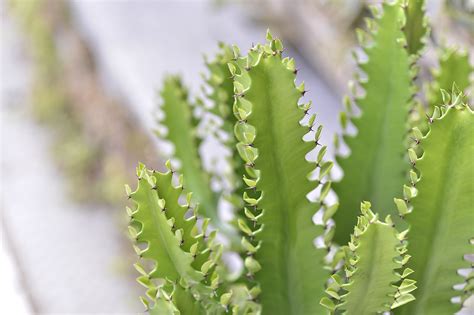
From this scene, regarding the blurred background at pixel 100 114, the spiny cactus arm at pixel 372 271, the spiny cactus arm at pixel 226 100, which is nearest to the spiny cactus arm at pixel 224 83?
the spiny cactus arm at pixel 226 100

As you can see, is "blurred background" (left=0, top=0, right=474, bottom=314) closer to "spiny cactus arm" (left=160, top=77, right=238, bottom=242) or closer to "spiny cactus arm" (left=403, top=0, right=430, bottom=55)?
"spiny cactus arm" (left=160, top=77, right=238, bottom=242)

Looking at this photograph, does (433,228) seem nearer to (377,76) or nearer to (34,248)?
(377,76)

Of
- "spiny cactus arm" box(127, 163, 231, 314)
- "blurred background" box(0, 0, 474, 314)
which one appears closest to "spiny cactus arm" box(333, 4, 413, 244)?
"spiny cactus arm" box(127, 163, 231, 314)

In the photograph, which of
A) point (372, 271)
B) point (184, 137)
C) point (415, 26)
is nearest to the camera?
point (372, 271)

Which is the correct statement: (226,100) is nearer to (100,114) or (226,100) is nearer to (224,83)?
(224,83)

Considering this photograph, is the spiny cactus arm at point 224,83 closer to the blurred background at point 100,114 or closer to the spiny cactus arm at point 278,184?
the spiny cactus arm at point 278,184

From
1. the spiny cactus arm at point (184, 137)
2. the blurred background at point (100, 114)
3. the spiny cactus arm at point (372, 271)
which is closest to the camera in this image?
the spiny cactus arm at point (372, 271)

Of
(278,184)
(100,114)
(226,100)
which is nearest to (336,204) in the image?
(278,184)
